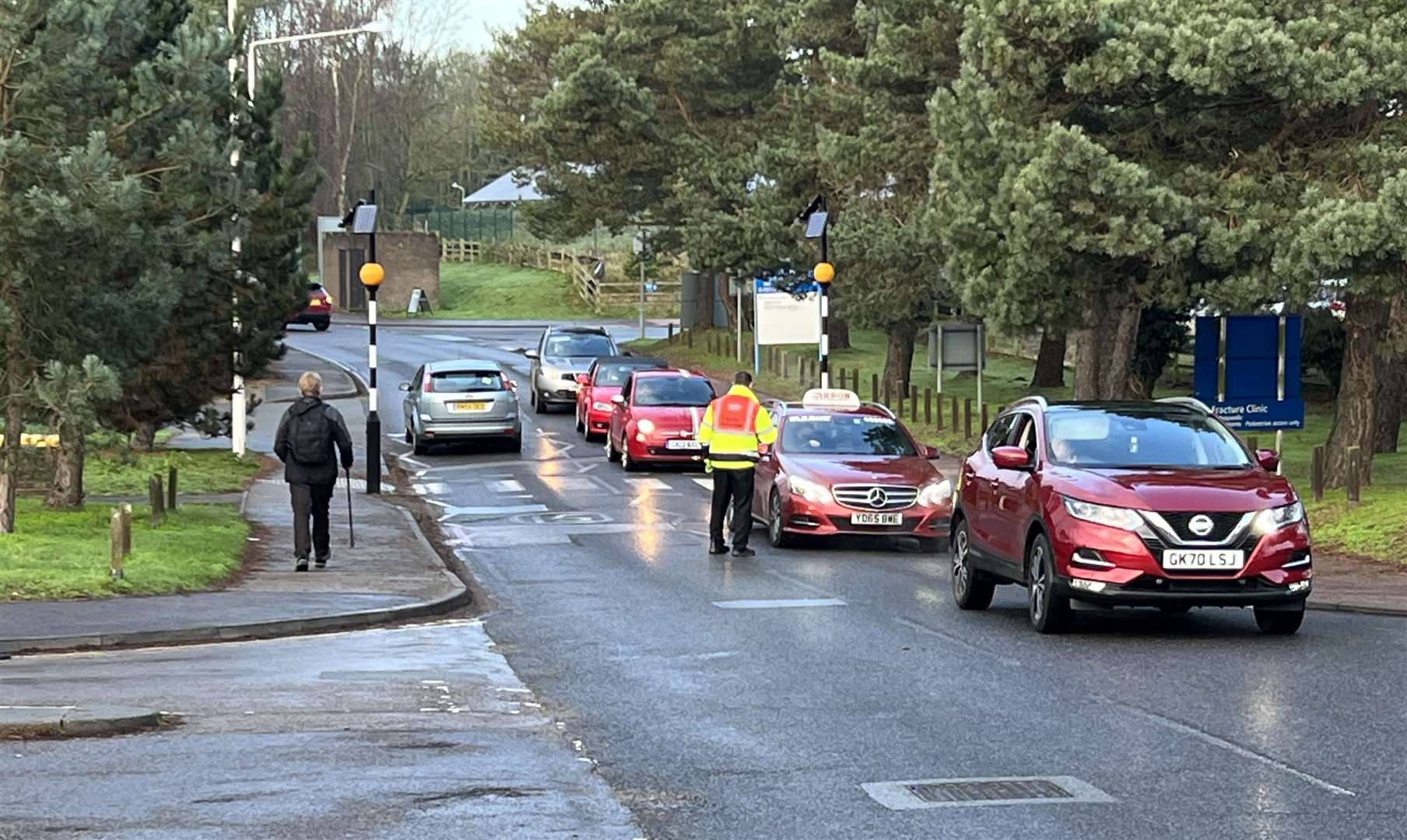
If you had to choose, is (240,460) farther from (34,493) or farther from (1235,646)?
(1235,646)

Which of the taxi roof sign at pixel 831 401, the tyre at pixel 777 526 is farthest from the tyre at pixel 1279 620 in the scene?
the taxi roof sign at pixel 831 401

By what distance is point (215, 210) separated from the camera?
75.0 ft

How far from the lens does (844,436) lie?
79.3 feet

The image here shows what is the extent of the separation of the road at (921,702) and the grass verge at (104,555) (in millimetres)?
2664

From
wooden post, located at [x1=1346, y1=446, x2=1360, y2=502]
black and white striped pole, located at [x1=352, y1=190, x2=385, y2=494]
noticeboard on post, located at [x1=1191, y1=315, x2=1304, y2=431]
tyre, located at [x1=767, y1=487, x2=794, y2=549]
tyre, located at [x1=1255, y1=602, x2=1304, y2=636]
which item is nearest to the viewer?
tyre, located at [x1=1255, y1=602, x2=1304, y2=636]

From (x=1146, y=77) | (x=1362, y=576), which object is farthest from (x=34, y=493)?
(x=1362, y=576)

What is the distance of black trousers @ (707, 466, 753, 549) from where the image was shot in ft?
72.0

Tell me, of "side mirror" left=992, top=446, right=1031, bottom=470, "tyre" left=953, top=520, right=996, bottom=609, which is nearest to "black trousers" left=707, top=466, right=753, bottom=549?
"tyre" left=953, top=520, right=996, bottom=609

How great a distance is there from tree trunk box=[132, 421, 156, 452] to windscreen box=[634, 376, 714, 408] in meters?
7.71

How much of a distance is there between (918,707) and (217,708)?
12.9ft

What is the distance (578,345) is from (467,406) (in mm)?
9724

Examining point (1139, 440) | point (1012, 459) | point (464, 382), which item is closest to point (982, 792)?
point (1012, 459)

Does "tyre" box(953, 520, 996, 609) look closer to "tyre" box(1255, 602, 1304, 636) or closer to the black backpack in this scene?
"tyre" box(1255, 602, 1304, 636)

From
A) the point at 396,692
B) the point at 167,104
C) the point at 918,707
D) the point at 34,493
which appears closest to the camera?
the point at 918,707
